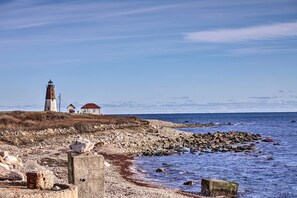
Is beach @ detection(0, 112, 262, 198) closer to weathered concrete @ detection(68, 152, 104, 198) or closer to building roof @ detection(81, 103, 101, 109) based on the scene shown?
weathered concrete @ detection(68, 152, 104, 198)

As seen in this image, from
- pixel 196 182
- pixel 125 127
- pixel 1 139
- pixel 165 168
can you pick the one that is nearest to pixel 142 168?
pixel 165 168

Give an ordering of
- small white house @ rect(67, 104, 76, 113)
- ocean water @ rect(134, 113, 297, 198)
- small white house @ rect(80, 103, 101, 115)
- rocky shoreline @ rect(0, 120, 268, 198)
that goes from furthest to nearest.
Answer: small white house @ rect(80, 103, 101, 115)
small white house @ rect(67, 104, 76, 113)
ocean water @ rect(134, 113, 297, 198)
rocky shoreline @ rect(0, 120, 268, 198)

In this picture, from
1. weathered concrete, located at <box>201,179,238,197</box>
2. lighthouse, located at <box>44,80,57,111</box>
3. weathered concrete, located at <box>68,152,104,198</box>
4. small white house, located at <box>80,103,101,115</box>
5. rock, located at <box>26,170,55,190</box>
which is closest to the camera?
rock, located at <box>26,170,55,190</box>

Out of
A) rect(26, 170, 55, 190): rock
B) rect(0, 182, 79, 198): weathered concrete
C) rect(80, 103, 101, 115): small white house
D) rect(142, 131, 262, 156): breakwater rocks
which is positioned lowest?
rect(142, 131, 262, 156): breakwater rocks

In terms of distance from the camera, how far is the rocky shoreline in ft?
72.0

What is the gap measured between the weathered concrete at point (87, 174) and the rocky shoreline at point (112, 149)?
736cm

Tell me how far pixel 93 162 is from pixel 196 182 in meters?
15.6

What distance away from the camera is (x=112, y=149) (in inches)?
1628

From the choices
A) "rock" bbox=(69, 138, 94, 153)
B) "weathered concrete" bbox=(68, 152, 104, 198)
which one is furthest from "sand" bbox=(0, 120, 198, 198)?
"rock" bbox=(69, 138, 94, 153)

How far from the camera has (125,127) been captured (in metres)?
66.6

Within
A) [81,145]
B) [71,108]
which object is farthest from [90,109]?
[81,145]

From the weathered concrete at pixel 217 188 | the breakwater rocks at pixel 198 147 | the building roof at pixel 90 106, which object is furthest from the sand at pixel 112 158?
the building roof at pixel 90 106

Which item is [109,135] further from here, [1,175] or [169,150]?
[1,175]

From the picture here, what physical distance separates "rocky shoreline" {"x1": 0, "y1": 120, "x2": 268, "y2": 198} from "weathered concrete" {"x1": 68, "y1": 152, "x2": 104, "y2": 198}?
24.2 feet
